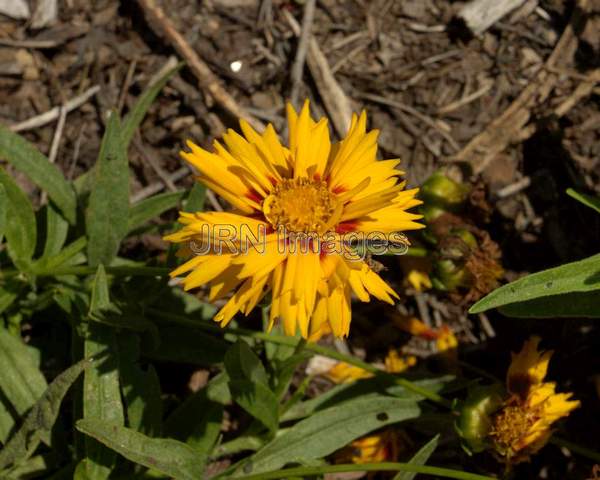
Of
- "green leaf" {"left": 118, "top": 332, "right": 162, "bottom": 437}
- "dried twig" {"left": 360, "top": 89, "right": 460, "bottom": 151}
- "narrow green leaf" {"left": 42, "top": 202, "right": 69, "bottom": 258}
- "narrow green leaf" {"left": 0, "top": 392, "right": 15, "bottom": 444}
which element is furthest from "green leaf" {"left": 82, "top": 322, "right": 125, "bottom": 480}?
"dried twig" {"left": 360, "top": 89, "right": 460, "bottom": 151}

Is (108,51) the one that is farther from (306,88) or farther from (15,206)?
(15,206)

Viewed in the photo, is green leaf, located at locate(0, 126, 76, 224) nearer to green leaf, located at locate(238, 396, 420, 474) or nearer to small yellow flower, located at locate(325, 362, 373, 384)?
green leaf, located at locate(238, 396, 420, 474)

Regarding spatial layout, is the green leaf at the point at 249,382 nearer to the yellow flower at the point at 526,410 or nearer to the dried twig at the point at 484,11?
the yellow flower at the point at 526,410

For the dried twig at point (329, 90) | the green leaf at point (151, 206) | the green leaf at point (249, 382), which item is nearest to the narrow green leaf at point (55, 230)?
the green leaf at point (151, 206)

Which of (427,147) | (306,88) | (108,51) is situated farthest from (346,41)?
(108,51)

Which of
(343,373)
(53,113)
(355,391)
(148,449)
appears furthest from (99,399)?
(53,113)

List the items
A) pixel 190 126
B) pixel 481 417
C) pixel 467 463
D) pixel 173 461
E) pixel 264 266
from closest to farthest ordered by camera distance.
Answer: pixel 264 266 < pixel 173 461 < pixel 481 417 < pixel 467 463 < pixel 190 126

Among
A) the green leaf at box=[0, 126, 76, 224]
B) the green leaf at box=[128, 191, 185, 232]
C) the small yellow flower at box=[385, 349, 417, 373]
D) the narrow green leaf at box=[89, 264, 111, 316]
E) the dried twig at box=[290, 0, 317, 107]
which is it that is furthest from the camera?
the dried twig at box=[290, 0, 317, 107]
